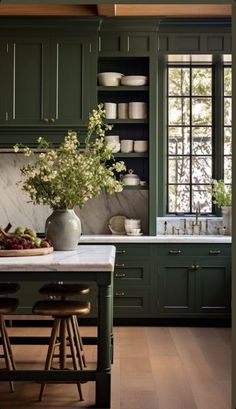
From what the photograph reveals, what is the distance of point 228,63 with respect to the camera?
6.67 m

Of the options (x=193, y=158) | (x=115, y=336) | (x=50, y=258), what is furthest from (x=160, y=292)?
(x=50, y=258)

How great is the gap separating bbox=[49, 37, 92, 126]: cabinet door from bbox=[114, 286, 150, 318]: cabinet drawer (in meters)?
1.83

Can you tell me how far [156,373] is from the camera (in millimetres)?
4168

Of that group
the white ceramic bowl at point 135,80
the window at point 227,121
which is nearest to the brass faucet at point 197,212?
the window at point 227,121

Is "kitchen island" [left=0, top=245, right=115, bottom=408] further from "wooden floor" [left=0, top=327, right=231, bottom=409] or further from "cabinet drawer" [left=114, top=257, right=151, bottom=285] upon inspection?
"cabinet drawer" [left=114, top=257, right=151, bottom=285]

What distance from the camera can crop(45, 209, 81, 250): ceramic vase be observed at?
3.99 meters

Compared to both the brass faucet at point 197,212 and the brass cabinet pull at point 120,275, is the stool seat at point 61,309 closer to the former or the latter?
the brass cabinet pull at point 120,275

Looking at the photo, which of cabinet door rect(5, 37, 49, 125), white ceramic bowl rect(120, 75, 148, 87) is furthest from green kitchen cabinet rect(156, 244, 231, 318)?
cabinet door rect(5, 37, 49, 125)

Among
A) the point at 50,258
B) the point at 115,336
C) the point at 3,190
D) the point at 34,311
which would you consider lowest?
the point at 115,336

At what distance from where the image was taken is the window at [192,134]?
22.0ft

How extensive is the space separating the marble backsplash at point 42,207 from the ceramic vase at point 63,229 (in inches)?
100

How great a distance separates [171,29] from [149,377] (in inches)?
152

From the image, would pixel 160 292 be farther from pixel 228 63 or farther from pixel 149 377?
pixel 228 63

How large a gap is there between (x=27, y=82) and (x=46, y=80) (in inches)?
7.8
